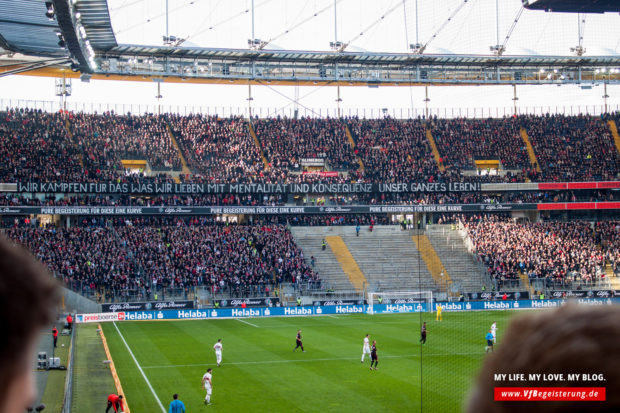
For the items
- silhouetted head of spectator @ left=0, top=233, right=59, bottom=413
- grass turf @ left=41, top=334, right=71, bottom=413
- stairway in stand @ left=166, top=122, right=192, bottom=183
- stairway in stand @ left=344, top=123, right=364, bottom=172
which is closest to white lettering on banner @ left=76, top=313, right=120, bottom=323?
grass turf @ left=41, top=334, right=71, bottom=413

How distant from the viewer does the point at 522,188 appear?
7175cm

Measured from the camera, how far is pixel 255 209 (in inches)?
2603

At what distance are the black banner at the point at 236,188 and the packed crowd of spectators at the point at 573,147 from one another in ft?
31.0

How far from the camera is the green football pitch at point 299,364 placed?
23.3 metres

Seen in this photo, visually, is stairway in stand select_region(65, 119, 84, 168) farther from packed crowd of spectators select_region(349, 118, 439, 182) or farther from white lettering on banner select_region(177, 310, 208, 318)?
packed crowd of spectators select_region(349, 118, 439, 182)

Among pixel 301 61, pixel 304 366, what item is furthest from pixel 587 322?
pixel 301 61

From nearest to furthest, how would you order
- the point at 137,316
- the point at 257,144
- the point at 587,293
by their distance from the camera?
the point at 137,316 < the point at 587,293 < the point at 257,144

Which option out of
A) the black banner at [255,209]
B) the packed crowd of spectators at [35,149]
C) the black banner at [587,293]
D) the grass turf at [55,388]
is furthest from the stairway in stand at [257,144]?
the grass turf at [55,388]

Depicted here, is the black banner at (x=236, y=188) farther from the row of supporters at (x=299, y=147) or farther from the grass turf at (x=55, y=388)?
the grass turf at (x=55, y=388)

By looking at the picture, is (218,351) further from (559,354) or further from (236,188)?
(236,188)

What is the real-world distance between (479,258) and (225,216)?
24.4 meters

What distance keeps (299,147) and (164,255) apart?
965 inches

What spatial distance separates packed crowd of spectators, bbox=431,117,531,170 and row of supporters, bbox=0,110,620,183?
4.4 inches

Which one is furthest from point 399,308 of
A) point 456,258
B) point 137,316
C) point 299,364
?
point 299,364
